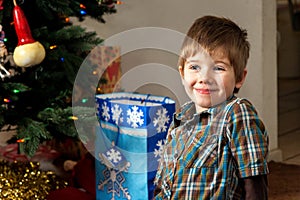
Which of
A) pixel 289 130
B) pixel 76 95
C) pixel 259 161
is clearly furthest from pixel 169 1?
pixel 259 161

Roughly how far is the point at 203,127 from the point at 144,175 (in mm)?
476

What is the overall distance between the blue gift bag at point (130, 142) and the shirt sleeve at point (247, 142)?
1.67ft

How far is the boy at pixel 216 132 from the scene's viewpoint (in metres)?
1.12

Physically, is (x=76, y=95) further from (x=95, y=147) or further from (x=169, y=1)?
(x=169, y=1)

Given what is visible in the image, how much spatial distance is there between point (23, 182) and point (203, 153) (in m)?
0.78

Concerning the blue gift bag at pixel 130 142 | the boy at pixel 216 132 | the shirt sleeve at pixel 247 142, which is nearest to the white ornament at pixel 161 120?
the blue gift bag at pixel 130 142

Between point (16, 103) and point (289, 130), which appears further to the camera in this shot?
point (289, 130)

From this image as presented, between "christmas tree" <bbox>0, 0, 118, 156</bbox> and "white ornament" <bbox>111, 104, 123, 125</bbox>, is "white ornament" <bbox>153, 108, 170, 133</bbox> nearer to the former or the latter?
"white ornament" <bbox>111, 104, 123, 125</bbox>

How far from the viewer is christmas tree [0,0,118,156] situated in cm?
166

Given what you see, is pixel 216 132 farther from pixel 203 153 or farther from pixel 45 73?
pixel 45 73

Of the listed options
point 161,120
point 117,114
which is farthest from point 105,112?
point 161,120

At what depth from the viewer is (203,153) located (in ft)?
3.89

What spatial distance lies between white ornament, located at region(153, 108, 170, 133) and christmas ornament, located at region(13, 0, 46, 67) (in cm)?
38

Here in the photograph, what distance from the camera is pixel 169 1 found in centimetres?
262
